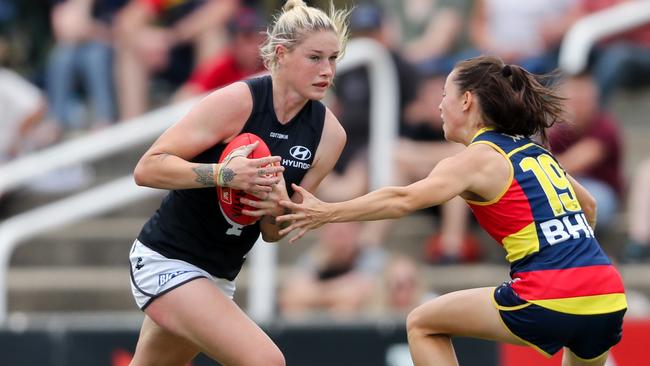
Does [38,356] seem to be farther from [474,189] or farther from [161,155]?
[474,189]

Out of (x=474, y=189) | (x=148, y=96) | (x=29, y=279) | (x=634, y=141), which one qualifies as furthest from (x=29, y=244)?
(x=474, y=189)

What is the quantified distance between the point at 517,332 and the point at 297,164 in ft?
3.95

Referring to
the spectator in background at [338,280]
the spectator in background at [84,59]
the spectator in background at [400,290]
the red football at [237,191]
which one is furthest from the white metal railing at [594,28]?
the red football at [237,191]

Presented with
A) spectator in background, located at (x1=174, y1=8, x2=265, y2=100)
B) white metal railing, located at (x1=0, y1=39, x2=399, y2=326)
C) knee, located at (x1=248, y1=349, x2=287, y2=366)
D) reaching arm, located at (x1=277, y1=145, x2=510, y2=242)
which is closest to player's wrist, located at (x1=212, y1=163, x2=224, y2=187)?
reaching arm, located at (x1=277, y1=145, x2=510, y2=242)

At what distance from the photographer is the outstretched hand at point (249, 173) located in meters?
5.41

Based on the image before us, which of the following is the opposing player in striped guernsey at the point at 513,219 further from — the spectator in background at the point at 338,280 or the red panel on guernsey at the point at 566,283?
the spectator in background at the point at 338,280

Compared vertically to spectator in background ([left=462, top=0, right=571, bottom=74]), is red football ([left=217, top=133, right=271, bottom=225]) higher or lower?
higher

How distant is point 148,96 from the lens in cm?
1139

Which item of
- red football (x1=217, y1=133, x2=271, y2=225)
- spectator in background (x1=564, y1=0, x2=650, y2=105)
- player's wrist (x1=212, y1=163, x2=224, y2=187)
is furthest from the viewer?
spectator in background (x1=564, y1=0, x2=650, y2=105)

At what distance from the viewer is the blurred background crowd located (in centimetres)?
930

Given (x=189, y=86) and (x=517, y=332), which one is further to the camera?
(x=189, y=86)

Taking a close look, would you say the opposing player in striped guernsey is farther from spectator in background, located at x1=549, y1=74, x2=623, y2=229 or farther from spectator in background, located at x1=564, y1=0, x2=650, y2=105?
spectator in background, located at x1=564, y1=0, x2=650, y2=105

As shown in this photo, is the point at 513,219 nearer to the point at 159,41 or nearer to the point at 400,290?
the point at 400,290

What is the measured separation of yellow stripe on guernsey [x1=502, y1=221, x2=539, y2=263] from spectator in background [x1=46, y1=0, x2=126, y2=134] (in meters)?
5.62
